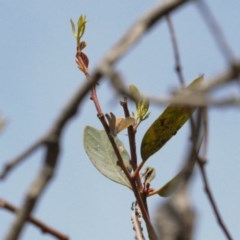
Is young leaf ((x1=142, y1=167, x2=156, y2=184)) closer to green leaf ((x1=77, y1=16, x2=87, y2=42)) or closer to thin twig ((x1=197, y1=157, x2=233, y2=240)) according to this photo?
green leaf ((x1=77, y1=16, x2=87, y2=42))

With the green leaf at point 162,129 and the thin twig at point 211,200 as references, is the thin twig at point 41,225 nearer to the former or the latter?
the thin twig at point 211,200

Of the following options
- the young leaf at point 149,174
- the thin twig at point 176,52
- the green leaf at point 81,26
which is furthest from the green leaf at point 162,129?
the thin twig at point 176,52

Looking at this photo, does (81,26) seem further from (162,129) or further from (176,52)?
(176,52)

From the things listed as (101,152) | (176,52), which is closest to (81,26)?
(101,152)

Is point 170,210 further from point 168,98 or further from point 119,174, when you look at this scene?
point 119,174

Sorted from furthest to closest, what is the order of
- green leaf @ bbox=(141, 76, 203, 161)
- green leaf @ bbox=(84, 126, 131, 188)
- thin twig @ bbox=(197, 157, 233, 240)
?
green leaf @ bbox=(84, 126, 131, 188), green leaf @ bbox=(141, 76, 203, 161), thin twig @ bbox=(197, 157, 233, 240)

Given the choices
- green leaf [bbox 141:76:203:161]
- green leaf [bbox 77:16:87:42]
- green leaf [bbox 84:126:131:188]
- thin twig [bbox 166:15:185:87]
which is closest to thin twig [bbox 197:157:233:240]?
thin twig [bbox 166:15:185:87]

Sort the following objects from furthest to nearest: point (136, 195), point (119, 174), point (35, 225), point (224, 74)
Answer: point (119, 174)
point (136, 195)
point (35, 225)
point (224, 74)

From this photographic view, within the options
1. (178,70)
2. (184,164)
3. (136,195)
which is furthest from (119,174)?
(184,164)

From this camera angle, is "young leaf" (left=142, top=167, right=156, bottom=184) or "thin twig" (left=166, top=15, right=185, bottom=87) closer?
"thin twig" (left=166, top=15, right=185, bottom=87)
